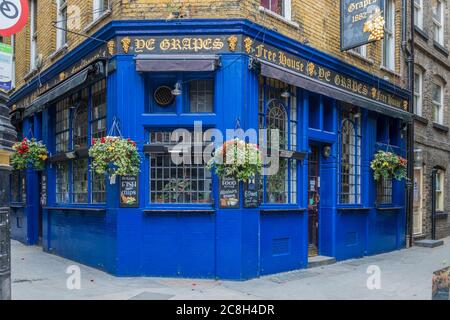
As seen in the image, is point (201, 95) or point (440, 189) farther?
point (440, 189)

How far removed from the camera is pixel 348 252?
40.4ft

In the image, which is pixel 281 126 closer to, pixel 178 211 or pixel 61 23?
pixel 178 211

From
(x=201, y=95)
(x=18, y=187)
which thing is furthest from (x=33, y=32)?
(x=201, y=95)

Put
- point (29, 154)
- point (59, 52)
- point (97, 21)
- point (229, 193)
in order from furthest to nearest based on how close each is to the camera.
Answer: point (29, 154) → point (59, 52) → point (97, 21) → point (229, 193)

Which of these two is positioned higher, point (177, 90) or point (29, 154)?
point (177, 90)

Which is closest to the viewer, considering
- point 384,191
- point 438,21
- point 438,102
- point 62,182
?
point 62,182

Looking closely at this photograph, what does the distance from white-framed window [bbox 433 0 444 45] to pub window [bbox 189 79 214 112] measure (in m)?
11.5

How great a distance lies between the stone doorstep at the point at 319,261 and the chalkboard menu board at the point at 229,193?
272 cm

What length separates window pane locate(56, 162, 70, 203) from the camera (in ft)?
40.6

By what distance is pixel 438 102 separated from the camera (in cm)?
1816

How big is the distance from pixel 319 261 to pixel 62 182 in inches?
254

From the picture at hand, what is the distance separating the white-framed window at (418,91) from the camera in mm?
16489

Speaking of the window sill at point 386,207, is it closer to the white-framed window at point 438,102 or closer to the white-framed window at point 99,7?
the white-framed window at point 438,102

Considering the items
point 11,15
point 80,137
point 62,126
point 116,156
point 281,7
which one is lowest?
point 116,156
